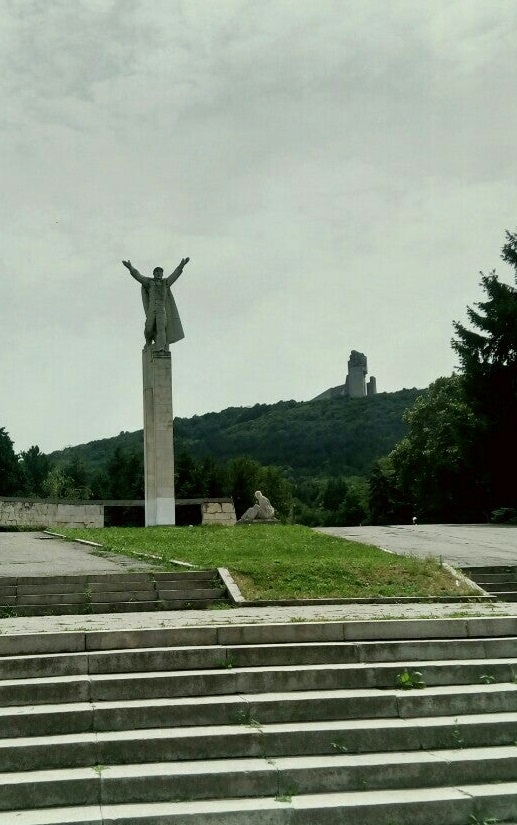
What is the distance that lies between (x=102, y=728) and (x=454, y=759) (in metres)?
2.71

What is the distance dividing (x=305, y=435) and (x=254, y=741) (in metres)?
108

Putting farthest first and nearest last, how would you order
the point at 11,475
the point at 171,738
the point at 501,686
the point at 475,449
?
the point at 11,475 → the point at 475,449 → the point at 501,686 → the point at 171,738

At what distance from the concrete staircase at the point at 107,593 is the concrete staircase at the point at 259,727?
9.89ft

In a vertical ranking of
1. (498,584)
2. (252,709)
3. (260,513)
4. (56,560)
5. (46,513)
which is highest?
(46,513)

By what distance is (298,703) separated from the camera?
744 cm

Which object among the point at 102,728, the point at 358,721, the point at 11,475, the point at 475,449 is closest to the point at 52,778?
the point at 102,728

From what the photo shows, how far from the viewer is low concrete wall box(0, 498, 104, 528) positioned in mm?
27328

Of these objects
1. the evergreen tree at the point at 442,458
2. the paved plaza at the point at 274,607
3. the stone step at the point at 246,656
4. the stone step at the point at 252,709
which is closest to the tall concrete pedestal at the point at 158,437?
the paved plaza at the point at 274,607

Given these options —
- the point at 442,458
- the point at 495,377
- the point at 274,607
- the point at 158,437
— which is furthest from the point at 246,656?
the point at 442,458

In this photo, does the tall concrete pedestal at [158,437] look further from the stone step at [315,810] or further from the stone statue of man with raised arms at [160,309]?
the stone step at [315,810]

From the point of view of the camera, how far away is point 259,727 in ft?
23.6

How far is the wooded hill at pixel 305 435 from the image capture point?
10831 centimetres

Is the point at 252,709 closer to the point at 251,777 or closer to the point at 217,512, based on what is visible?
the point at 251,777

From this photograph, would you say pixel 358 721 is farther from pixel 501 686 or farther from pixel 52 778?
pixel 52 778
